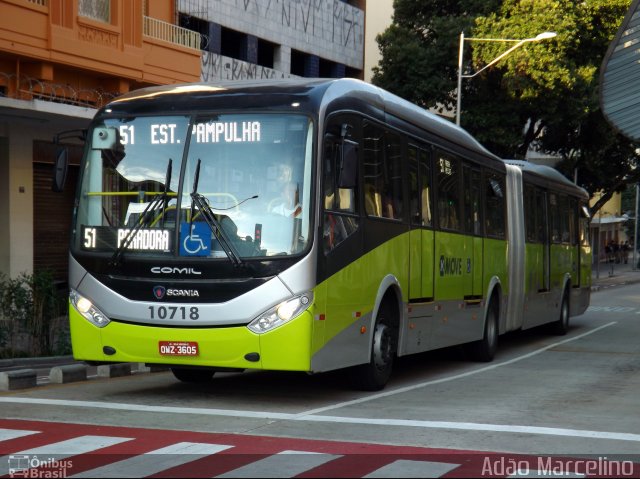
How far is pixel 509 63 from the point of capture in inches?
1462

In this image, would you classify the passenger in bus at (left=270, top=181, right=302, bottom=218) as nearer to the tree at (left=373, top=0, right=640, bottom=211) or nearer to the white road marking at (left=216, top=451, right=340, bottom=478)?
the white road marking at (left=216, top=451, right=340, bottom=478)

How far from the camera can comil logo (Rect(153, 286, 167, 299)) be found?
11.0m

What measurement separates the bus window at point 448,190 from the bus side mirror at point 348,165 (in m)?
4.17

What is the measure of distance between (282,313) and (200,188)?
1.46m

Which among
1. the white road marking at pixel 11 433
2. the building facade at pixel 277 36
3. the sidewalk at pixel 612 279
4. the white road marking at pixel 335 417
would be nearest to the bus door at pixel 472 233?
the white road marking at pixel 335 417

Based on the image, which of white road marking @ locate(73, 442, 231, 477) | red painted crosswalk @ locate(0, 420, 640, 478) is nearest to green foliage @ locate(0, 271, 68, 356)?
red painted crosswalk @ locate(0, 420, 640, 478)

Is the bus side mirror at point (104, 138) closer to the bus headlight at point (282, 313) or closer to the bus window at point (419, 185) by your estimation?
the bus headlight at point (282, 313)

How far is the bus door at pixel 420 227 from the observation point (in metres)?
13.8

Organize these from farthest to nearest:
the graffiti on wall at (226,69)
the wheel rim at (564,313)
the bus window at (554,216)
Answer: the graffiti on wall at (226,69)
the wheel rim at (564,313)
the bus window at (554,216)

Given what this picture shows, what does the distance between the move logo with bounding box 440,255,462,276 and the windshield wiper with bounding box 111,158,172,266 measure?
202 inches

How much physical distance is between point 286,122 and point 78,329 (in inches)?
115

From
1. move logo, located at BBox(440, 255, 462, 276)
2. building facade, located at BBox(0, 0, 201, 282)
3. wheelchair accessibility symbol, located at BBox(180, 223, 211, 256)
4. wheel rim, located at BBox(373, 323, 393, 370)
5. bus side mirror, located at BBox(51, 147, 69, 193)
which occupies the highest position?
building facade, located at BBox(0, 0, 201, 282)

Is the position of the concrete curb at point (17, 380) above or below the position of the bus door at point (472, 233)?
below

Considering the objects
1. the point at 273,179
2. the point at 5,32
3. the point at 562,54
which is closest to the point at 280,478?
the point at 273,179
